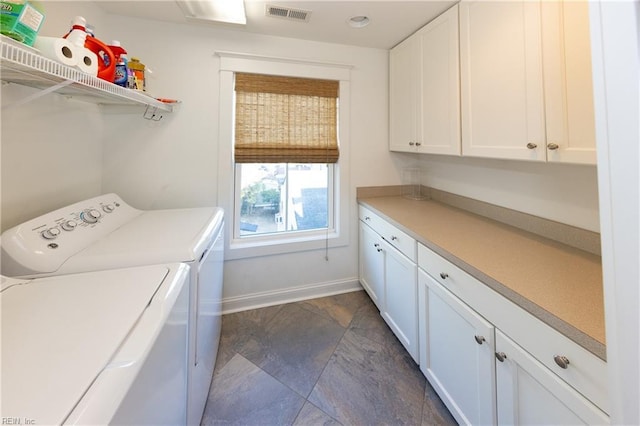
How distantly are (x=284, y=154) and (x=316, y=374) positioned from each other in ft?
5.33

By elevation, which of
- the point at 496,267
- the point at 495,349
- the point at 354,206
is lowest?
the point at 495,349

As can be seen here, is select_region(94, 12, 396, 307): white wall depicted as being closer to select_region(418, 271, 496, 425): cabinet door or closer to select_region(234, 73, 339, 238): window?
select_region(234, 73, 339, 238): window

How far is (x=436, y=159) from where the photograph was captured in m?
2.40

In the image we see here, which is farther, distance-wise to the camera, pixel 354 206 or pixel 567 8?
pixel 354 206

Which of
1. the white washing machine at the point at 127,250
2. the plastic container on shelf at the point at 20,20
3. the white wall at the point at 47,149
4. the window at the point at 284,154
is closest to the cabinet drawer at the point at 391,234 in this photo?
the window at the point at 284,154

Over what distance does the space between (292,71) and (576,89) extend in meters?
1.84

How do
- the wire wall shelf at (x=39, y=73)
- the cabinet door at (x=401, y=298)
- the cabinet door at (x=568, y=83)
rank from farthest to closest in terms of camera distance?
the cabinet door at (x=401, y=298), the cabinet door at (x=568, y=83), the wire wall shelf at (x=39, y=73)

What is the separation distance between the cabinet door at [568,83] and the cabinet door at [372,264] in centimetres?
122

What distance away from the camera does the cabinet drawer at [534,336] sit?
705 millimetres

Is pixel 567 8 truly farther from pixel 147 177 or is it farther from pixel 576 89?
pixel 147 177

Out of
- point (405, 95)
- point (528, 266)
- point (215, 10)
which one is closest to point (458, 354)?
Result: point (528, 266)

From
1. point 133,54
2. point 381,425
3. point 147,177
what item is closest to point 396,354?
point 381,425

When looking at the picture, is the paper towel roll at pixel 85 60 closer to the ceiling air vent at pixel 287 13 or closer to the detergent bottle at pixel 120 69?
the detergent bottle at pixel 120 69

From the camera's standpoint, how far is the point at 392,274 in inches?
74.4
